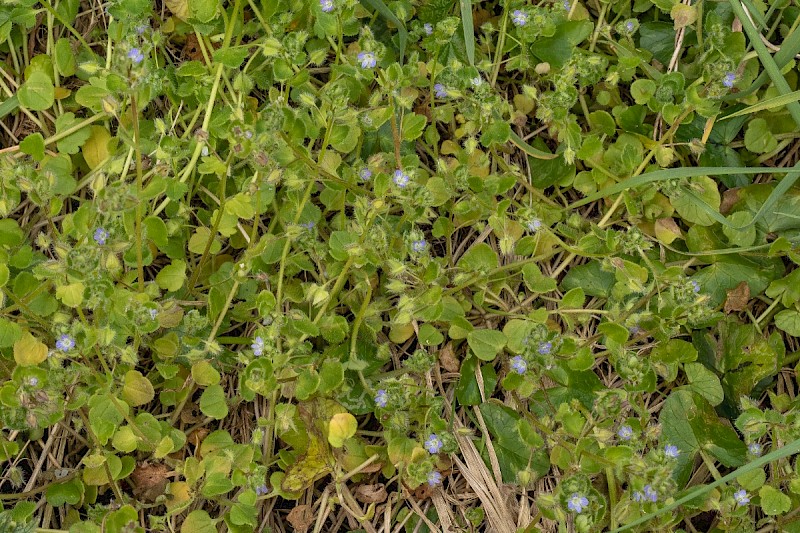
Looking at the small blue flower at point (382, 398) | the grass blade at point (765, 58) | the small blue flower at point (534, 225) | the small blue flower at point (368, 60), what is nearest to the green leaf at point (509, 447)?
the small blue flower at point (382, 398)

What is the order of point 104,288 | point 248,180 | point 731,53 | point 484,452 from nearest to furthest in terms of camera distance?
point 104,288 → point 248,180 → point 484,452 → point 731,53

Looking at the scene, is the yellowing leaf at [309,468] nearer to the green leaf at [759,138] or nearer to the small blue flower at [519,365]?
the small blue flower at [519,365]

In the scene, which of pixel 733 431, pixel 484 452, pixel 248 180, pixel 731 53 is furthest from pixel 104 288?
pixel 731 53

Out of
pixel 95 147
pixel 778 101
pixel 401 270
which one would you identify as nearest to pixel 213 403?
pixel 401 270

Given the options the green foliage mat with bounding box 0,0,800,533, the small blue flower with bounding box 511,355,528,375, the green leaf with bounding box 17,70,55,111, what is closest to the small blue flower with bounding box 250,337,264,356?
the green foliage mat with bounding box 0,0,800,533

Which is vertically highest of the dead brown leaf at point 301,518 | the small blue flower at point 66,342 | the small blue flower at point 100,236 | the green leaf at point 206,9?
the green leaf at point 206,9

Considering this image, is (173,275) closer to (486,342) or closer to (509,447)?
(486,342)

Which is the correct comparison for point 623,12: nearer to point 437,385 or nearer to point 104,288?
point 437,385
